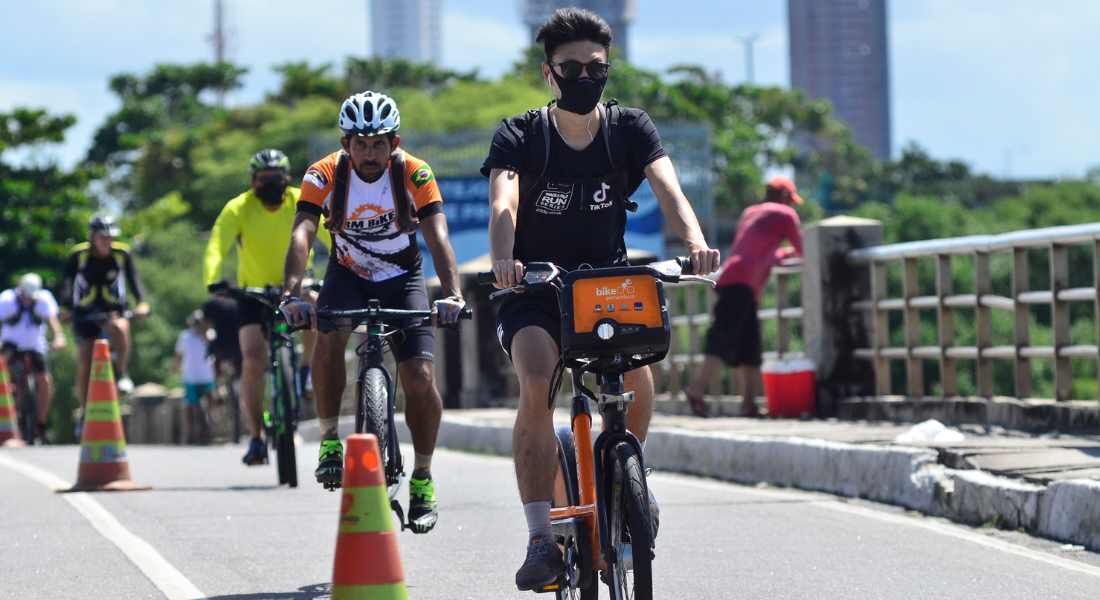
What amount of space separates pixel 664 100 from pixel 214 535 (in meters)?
78.9

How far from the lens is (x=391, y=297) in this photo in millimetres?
8680

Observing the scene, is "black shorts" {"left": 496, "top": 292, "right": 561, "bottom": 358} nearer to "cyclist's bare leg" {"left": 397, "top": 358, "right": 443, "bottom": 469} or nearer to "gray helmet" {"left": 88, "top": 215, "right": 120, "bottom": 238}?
"cyclist's bare leg" {"left": 397, "top": 358, "right": 443, "bottom": 469}

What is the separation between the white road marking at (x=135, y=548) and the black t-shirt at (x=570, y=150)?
2.10 m

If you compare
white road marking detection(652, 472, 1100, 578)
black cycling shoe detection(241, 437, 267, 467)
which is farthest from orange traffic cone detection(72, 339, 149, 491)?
white road marking detection(652, 472, 1100, 578)

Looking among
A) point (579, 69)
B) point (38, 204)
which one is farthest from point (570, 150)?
point (38, 204)

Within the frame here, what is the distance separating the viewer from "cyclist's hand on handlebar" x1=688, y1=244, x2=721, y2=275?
6.15 meters

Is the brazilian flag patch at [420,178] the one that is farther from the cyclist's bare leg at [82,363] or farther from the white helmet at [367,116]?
the cyclist's bare leg at [82,363]

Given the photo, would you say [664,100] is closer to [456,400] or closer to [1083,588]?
[456,400]

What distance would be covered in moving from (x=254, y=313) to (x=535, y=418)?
5.99m

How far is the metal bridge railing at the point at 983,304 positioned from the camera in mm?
12430

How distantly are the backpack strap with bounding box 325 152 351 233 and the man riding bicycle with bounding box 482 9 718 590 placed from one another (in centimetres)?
190

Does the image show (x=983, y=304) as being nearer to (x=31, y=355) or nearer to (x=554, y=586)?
(x=554, y=586)

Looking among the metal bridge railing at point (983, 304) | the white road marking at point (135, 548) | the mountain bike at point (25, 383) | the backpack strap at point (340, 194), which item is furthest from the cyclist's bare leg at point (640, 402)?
the mountain bike at point (25, 383)

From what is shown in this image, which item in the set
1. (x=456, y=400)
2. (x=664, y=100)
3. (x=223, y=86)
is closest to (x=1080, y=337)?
(x=664, y=100)
